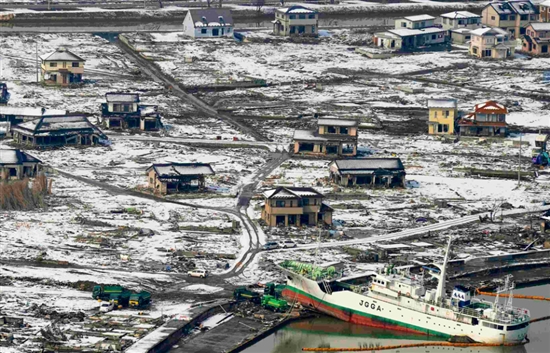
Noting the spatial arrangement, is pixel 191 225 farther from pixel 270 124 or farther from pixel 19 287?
pixel 270 124

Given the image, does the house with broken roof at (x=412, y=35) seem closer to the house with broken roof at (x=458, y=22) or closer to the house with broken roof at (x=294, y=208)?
the house with broken roof at (x=458, y=22)

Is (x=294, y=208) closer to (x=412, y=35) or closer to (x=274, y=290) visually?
(x=274, y=290)

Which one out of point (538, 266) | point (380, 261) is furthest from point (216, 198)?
point (538, 266)

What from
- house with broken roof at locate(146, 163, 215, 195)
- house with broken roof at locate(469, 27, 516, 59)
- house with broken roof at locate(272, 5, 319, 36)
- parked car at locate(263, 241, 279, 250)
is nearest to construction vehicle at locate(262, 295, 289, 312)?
parked car at locate(263, 241, 279, 250)

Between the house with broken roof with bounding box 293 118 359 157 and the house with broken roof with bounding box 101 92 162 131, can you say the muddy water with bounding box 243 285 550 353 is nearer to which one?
the house with broken roof with bounding box 293 118 359 157

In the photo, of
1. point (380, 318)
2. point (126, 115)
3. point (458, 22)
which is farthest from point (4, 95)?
point (380, 318)
